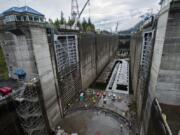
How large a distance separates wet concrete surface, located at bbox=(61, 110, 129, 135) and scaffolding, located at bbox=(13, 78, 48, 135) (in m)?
3.40

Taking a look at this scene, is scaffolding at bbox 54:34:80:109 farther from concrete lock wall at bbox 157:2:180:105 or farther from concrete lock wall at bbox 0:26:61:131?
concrete lock wall at bbox 157:2:180:105

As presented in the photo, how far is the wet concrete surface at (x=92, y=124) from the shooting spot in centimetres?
1145

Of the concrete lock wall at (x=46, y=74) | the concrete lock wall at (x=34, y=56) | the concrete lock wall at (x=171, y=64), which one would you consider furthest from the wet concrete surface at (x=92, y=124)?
the concrete lock wall at (x=171, y=64)

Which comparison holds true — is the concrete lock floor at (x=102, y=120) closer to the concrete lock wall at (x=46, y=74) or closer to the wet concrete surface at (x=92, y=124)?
the wet concrete surface at (x=92, y=124)

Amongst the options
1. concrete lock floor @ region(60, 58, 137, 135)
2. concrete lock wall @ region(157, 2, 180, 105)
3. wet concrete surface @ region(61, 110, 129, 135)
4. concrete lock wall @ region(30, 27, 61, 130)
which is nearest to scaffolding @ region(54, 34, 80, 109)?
concrete lock wall @ region(30, 27, 61, 130)

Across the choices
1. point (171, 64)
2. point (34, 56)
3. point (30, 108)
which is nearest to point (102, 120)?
point (30, 108)

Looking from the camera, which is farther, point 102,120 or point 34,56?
point 102,120

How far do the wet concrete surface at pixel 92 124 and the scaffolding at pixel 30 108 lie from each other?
11.1 ft

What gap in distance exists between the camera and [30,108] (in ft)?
31.2

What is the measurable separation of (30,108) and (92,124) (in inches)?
267

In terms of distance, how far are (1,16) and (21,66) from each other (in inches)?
191

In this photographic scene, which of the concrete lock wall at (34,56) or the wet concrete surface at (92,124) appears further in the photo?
the wet concrete surface at (92,124)

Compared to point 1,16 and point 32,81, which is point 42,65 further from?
point 1,16

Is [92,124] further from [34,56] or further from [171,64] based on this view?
[171,64]
